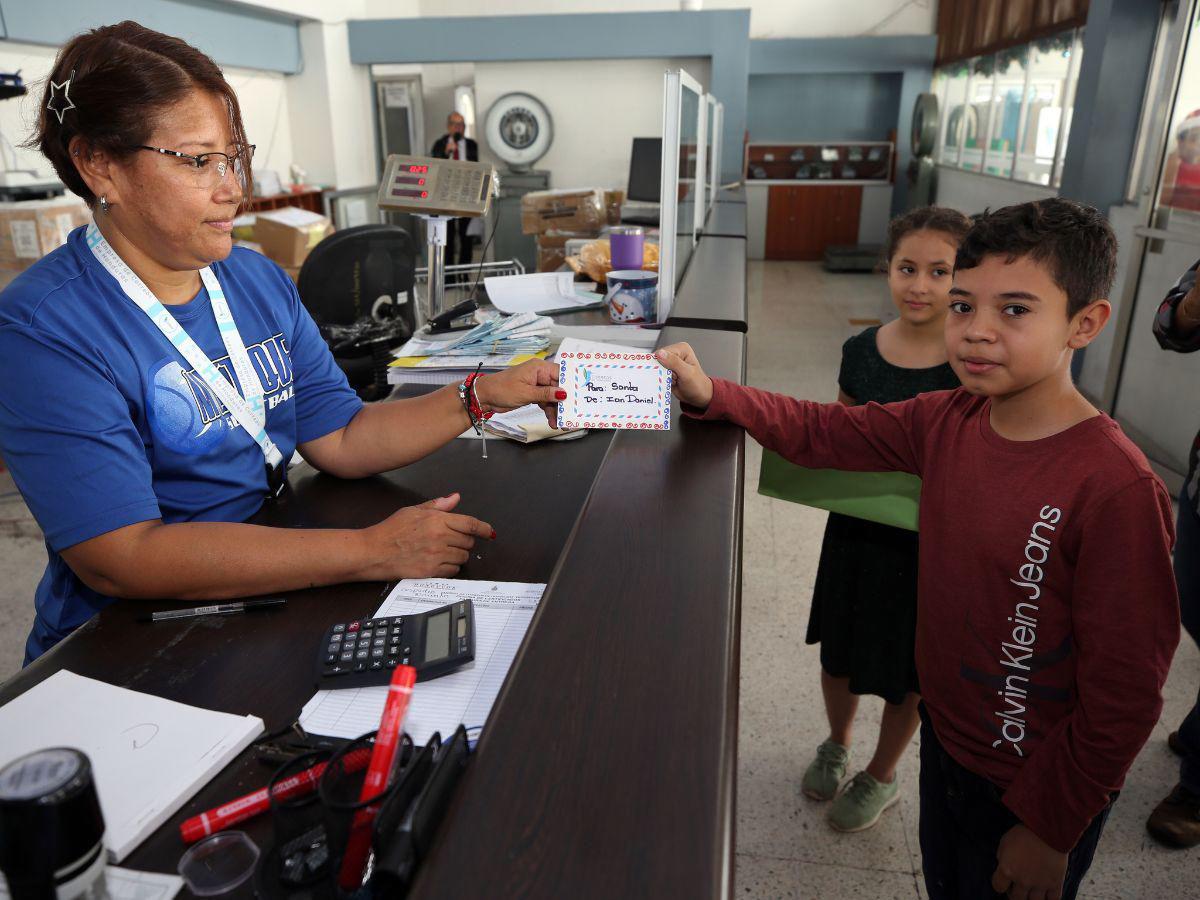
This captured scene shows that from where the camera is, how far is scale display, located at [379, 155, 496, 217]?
2359mm

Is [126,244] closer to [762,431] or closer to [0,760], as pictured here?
[0,760]

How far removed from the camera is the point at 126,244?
1.10m

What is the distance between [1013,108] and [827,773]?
7.45 m

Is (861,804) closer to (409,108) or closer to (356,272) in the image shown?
(356,272)

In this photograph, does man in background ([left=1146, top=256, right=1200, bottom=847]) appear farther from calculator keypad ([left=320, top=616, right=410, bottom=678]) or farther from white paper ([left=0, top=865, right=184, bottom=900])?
white paper ([left=0, top=865, right=184, bottom=900])

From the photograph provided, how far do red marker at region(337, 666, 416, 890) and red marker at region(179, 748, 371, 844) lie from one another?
3.2 inches

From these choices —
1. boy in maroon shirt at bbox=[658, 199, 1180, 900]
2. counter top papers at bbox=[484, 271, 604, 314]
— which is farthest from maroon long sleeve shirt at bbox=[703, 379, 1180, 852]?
counter top papers at bbox=[484, 271, 604, 314]

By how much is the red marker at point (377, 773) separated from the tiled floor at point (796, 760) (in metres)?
1.10

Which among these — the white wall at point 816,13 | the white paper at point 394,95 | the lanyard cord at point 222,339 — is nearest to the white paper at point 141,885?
the lanyard cord at point 222,339

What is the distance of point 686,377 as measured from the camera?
124 centimetres

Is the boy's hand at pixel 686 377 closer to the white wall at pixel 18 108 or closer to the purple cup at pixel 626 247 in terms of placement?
the purple cup at pixel 626 247

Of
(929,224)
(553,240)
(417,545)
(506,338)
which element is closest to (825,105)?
(553,240)

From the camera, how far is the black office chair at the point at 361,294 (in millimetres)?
3107

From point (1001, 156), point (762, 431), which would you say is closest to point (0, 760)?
point (762, 431)
